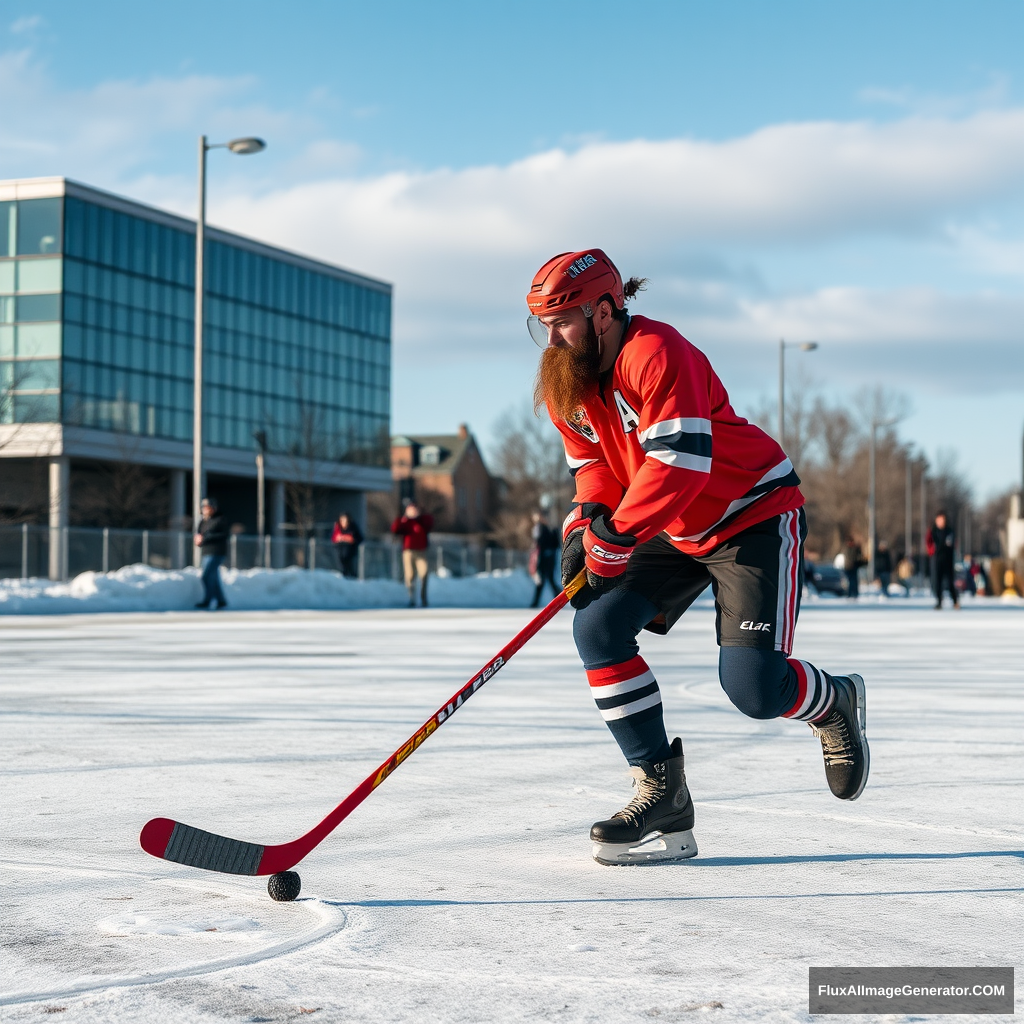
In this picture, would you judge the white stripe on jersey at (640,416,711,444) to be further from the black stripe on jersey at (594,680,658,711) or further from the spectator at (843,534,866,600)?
the spectator at (843,534,866,600)

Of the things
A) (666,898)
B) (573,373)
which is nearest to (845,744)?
(666,898)

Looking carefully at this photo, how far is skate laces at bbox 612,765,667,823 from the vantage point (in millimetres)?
3600

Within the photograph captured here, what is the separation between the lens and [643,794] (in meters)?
3.67

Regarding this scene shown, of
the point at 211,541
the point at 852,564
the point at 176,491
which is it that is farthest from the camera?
the point at 176,491

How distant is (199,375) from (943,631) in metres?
14.1

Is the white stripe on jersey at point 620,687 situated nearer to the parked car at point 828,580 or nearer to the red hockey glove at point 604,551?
the red hockey glove at point 604,551

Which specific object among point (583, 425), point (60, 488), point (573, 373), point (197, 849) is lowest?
point (197, 849)

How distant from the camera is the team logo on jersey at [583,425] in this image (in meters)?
3.71

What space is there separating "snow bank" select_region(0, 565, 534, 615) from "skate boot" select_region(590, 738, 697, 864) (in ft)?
56.9

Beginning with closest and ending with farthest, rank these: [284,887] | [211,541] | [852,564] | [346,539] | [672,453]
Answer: [284,887] < [672,453] < [211,541] < [346,539] < [852,564]

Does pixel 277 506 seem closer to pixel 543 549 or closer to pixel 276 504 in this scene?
pixel 276 504

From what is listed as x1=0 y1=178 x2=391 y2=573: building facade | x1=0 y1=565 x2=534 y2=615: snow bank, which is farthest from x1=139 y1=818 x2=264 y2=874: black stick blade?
x1=0 y1=178 x2=391 y2=573: building facade

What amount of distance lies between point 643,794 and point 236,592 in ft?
66.2

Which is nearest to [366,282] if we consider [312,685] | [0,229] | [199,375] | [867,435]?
[0,229]
